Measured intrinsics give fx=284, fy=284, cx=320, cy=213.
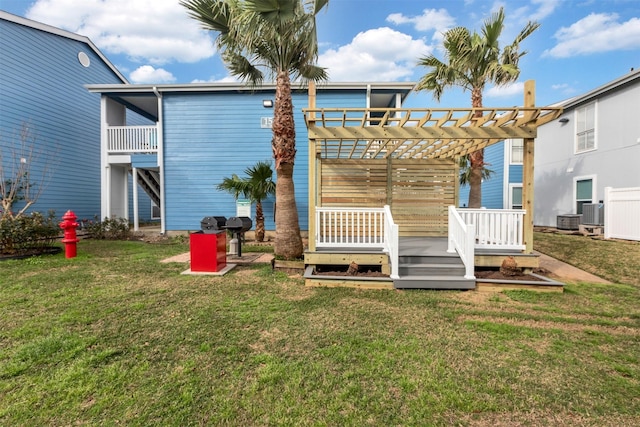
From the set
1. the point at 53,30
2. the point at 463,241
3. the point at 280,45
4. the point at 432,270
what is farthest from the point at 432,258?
the point at 53,30

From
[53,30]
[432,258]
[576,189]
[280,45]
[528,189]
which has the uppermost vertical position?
[53,30]

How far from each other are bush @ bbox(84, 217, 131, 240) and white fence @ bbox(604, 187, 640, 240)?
16060mm

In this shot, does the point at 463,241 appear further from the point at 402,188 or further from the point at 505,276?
the point at 402,188

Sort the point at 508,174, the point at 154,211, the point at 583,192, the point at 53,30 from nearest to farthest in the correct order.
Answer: the point at 583,192 < the point at 53,30 < the point at 508,174 < the point at 154,211

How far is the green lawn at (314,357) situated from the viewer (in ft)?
6.63

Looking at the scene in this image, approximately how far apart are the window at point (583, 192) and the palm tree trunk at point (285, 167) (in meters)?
11.9

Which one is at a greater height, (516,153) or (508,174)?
(516,153)

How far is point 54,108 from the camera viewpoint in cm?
1207

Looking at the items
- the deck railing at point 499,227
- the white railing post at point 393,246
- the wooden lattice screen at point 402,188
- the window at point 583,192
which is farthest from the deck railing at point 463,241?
the window at point 583,192

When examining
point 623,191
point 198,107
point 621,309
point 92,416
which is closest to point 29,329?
point 92,416

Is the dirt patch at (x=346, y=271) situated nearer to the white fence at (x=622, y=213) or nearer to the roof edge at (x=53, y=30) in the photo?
Result: the white fence at (x=622, y=213)

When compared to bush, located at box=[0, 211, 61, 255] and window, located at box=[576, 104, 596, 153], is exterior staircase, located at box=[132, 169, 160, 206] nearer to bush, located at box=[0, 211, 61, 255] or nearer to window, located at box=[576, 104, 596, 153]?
bush, located at box=[0, 211, 61, 255]

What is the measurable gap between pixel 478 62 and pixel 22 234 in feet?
42.2

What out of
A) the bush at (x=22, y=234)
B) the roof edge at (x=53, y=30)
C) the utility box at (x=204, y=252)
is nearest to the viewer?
the utility box at (x=204, y=252)
